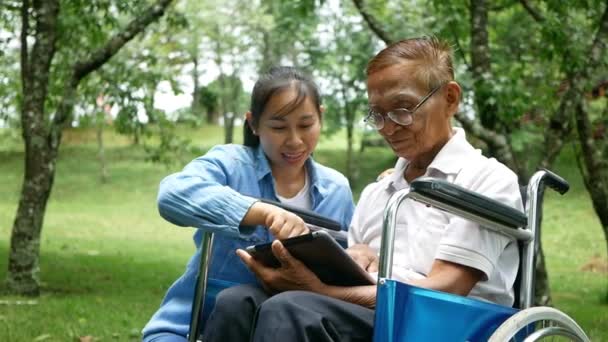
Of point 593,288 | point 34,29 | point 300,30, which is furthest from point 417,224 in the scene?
point 300,30

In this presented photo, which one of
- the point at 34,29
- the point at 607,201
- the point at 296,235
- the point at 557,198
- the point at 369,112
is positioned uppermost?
the point at 34,29

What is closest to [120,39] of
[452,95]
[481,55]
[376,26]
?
[376,26]

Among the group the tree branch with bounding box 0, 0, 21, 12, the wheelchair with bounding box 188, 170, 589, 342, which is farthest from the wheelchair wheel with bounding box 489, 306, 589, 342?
the tree branch with bounding box 0, 0, 21, 12

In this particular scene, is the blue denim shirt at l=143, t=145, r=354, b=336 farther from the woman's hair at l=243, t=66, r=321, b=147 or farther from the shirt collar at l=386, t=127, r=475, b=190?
the shirt collar at l=386, t=127, r=475, b=190

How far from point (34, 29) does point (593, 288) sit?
7089 millimetres

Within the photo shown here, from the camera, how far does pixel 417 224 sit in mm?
2785

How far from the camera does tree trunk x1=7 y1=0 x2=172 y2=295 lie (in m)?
8.57

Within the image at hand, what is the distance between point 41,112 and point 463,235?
6696 millimetres

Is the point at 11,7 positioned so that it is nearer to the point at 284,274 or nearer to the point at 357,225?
the point at 357,225

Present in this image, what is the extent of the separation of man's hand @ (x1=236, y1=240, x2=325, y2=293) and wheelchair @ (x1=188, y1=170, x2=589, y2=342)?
1.05 feet

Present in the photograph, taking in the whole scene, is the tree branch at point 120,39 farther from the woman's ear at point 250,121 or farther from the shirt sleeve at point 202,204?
the shirt sleeve at point 202,204

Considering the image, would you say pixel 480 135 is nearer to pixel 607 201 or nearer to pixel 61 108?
pixel 607 201

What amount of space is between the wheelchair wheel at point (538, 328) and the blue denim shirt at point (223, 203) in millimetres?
826

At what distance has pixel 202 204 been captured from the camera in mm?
2846
